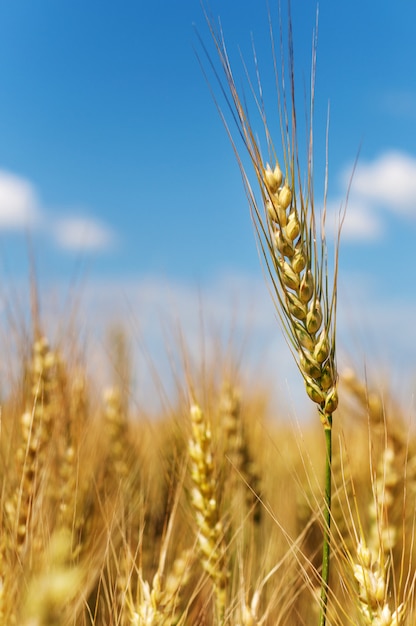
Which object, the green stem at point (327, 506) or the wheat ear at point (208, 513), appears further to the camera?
the wheat ear at point (208, 513)

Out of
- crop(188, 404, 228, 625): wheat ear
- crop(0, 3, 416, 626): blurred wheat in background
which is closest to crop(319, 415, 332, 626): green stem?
crop(0, 3, 416, 626): blurred wheat in background

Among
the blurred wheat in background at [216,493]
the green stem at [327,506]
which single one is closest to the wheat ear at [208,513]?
the blurred wheat in background at [216,493]

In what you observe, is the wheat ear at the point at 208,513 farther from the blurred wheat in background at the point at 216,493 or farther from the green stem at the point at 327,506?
Result: the green stem at the point at 327,506

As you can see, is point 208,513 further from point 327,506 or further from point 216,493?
point 327,506

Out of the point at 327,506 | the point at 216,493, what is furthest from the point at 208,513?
the point at 327,506

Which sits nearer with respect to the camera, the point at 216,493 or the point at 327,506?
the point at 327,506

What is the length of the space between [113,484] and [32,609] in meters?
1.82

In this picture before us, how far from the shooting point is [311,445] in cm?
350

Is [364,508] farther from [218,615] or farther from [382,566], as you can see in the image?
[382,566]

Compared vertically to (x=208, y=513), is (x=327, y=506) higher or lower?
higher

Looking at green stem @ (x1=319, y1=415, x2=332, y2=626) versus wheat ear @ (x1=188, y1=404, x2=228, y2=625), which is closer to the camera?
green stem @ (x1=319, y1=415, x2=332, y2=626)

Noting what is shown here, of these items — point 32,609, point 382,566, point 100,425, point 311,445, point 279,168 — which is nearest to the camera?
point 32,609

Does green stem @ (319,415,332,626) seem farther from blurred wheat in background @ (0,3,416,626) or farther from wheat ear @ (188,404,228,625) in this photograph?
wheat ear @ (188,404,228,625)

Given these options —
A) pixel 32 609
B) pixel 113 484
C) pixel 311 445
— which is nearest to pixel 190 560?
pixel 113 484
